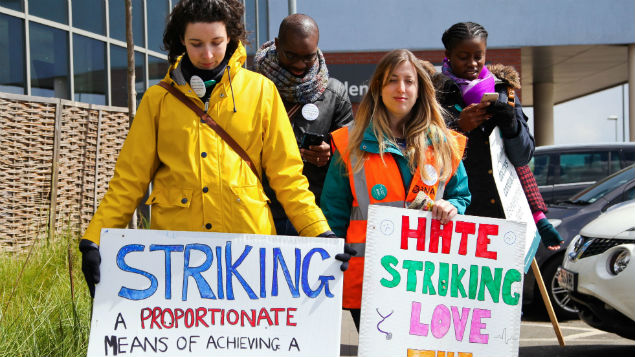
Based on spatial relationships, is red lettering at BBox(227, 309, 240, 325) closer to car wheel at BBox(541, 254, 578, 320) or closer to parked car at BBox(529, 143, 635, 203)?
car wheel at BBox(541, 254, 578, 320)

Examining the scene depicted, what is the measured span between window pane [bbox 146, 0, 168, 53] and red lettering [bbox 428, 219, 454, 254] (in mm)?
9903

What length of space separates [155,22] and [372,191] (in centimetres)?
992

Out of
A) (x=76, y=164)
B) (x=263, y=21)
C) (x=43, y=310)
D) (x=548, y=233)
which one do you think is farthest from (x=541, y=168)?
(x=263, y=21)

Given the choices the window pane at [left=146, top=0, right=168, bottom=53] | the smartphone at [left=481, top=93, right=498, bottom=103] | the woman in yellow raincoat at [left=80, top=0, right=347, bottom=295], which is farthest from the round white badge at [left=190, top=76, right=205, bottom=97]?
the window pane at [left=146, top=0, right=168, bottom=53]

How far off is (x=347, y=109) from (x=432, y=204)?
0.92m

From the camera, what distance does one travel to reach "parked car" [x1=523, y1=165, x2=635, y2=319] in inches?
285

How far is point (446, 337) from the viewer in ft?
10.7

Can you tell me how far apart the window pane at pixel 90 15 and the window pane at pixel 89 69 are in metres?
0.17

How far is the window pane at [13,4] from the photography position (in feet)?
29.1

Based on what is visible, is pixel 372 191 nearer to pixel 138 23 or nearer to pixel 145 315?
pixel 145 315

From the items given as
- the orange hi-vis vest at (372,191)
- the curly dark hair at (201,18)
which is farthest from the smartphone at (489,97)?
the curly dark hair at (201,18)

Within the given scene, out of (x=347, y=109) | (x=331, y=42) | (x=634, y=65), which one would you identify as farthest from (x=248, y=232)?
(x=634, y=65)

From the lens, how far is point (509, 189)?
4.17m

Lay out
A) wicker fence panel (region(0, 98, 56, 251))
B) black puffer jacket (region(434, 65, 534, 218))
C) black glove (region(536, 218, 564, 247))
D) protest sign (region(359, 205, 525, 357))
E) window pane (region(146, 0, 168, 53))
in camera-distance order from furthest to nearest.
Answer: window pane (region(146, 0, 168, 53)) < wicker fence panel (region(0, 98, 56, 251)) < black glove (region(536, 218, 564, 247)) < black puffer jacket (region(434, 65, 534, 218)) < protest sign (region(359, 205, 525, 357))
